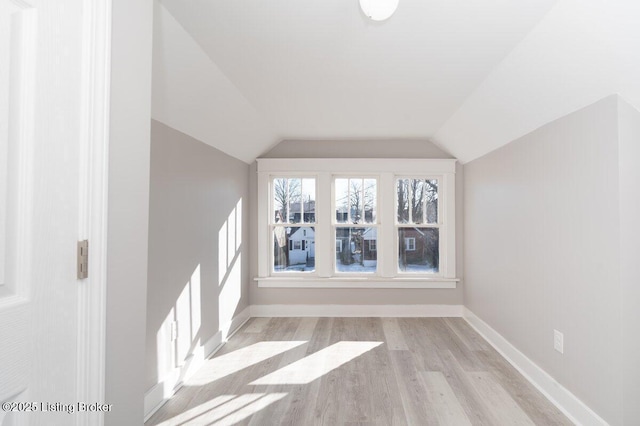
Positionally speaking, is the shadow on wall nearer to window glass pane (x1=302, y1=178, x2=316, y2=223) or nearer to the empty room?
the empty room

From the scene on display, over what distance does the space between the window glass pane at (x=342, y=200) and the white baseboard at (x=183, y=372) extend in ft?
6.02

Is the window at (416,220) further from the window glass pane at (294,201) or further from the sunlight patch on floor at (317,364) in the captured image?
the sunlight patch on floor at (317,364)

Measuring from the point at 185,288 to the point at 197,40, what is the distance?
5.87 feet

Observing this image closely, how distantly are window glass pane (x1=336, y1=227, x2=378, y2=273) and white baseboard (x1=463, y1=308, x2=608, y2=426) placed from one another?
5.14ft

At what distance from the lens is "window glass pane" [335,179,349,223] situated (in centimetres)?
459

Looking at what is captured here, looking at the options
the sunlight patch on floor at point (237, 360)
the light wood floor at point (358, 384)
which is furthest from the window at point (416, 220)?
the sunlight patch on floor at point (237, 360)

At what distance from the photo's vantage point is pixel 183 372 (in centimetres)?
265

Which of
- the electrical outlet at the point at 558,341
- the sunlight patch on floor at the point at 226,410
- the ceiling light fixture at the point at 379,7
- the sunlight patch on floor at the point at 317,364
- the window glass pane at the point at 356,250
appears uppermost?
the ceiling light fixture at the point at 379,7

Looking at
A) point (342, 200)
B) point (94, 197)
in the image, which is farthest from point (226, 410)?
point (342, 200)

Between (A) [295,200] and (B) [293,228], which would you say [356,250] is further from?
(A) [295,200]

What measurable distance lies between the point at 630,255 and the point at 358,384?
1.95 meters

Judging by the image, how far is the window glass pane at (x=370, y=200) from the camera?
180 inches

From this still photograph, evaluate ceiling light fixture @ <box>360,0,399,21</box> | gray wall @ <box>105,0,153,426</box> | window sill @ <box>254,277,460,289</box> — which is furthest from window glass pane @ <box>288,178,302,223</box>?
gray wall @ <box>105,0,153,426</box>

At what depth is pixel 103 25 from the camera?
3.30ft
